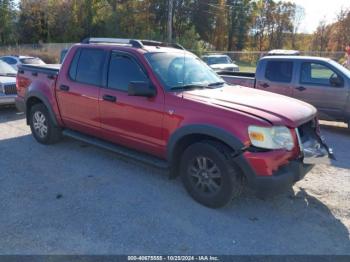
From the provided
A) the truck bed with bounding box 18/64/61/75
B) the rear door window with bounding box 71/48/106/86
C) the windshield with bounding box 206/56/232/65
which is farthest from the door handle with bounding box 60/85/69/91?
the windshield with bounding box 206/56/232/65

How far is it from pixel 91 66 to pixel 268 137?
3000 mm

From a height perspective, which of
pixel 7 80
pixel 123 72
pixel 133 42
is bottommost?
pixel 7 80

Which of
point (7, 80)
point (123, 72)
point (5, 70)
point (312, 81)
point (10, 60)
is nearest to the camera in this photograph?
point (123, 72)

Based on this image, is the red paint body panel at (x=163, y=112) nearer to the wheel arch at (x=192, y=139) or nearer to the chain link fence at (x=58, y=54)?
the wheel arch at (x=192, y=139)

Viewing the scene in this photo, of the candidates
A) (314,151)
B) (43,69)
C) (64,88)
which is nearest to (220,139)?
(314,151)

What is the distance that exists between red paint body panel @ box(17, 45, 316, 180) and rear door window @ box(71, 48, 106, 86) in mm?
108

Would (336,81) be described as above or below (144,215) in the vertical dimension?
above

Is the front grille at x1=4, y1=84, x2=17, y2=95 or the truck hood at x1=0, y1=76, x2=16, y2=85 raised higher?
the truck hood at x1=0, y1=76, x2=16, y2=85

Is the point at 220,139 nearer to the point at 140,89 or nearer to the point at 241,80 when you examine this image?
the point at 140,89

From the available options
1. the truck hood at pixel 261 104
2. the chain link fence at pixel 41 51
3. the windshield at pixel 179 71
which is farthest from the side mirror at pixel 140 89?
the chain link fence at pixel 41 51

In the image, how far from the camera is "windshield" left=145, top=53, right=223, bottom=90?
456 centimetres

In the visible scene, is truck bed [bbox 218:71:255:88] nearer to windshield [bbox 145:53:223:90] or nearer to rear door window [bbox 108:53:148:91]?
windshield [bbox 145:53:223:90]

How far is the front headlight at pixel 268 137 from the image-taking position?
3.67 m

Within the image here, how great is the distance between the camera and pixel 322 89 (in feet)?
26.2
